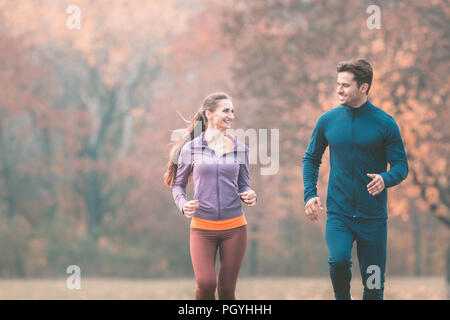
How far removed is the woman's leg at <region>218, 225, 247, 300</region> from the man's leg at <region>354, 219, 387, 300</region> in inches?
41.3

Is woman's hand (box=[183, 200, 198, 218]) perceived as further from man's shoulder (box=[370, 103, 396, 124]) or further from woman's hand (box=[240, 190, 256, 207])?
man's shoulder (box=[370, 103, 396, 124])

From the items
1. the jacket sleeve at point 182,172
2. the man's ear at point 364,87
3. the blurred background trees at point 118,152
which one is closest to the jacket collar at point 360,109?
the man's ear at point 364,87

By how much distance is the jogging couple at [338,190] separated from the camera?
5816 millimetres

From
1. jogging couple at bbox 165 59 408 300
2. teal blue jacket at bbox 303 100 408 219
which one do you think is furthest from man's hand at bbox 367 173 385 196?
teal blue jacket at bbox 303 100 408 219

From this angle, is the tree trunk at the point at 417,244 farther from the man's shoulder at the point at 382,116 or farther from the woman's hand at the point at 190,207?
the woman's hand at the point at 190,207

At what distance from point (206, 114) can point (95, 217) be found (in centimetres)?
2947

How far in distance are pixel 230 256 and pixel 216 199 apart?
54cm

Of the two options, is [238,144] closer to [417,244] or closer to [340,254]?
[340,254]

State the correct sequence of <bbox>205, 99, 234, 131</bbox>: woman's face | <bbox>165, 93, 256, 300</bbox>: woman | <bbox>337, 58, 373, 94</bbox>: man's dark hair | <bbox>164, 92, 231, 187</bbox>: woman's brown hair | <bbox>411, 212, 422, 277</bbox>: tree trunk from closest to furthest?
<bbox>337, 58, 373, 94</bbox>: man's dark hair → <bbox>165, 93, 256, 300</bbox>: woman → <bbox>205, 99, 234, 131</bbox>: woman's face → <bbox>164, 92, 231, 187</bbox>: woman's brown hair → <bbox>411, 212, 422, 277</bbox>: tree trunk

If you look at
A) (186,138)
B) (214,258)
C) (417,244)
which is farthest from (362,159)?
(417,244)

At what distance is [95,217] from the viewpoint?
1377 inches

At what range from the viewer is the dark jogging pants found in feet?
18.8

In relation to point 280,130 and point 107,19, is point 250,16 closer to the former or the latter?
point 280,130
